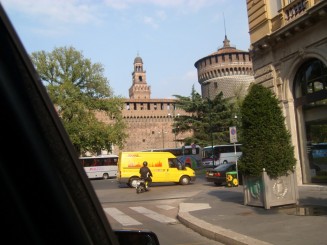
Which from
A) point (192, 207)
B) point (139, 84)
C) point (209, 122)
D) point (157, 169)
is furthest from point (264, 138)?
point (139, 84)

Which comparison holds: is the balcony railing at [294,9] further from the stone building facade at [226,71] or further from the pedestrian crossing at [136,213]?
the stone building facade at [226,71]

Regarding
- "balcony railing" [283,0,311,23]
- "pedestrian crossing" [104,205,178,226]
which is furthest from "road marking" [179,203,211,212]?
"balcony railing" [283,0,311,23]

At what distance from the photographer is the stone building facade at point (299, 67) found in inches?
637

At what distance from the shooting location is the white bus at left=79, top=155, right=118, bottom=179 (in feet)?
139

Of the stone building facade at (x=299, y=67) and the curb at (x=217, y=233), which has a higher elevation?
the stone building facade at (x=299, y=67)

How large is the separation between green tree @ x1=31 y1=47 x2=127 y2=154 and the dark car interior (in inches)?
1790

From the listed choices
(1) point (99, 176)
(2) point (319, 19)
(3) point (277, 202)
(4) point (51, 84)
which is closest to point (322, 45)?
(2) point (319, 19)

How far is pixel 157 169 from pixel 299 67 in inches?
473

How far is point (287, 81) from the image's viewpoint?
17938 mm

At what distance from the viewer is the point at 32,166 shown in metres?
1.28

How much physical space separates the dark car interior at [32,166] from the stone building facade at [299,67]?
15.6 meters

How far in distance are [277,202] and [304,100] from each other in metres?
6.98

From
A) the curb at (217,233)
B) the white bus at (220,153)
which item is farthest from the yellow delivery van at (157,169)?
the white bus at (220,153)

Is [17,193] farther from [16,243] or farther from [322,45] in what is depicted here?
[322,45]
